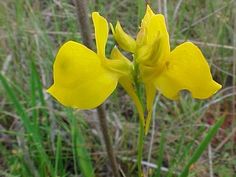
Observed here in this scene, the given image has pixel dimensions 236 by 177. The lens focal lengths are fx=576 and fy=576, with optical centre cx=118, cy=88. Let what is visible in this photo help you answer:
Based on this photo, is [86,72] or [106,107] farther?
[106,107]

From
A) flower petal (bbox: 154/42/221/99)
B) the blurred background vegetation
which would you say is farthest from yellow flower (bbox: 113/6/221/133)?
the blurred background vegetation

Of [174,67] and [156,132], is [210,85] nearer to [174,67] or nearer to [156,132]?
[174,67]

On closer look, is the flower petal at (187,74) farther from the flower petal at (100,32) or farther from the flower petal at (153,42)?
the flower petal at (100,32)

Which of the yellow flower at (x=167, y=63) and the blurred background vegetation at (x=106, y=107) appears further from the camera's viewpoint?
the blurred background vegetation at (x=106, y=107)

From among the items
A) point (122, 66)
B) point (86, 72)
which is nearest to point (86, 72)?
point (86, 72)

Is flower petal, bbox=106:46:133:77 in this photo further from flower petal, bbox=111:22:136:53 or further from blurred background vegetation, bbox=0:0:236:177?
blurred background vegetation, bbox=0:0:236:177

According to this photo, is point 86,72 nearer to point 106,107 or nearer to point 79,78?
point 79,78

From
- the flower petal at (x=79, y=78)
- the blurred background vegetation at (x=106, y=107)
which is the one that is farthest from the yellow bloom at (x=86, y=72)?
the blurred background vegetation at (x=106, y=107)
